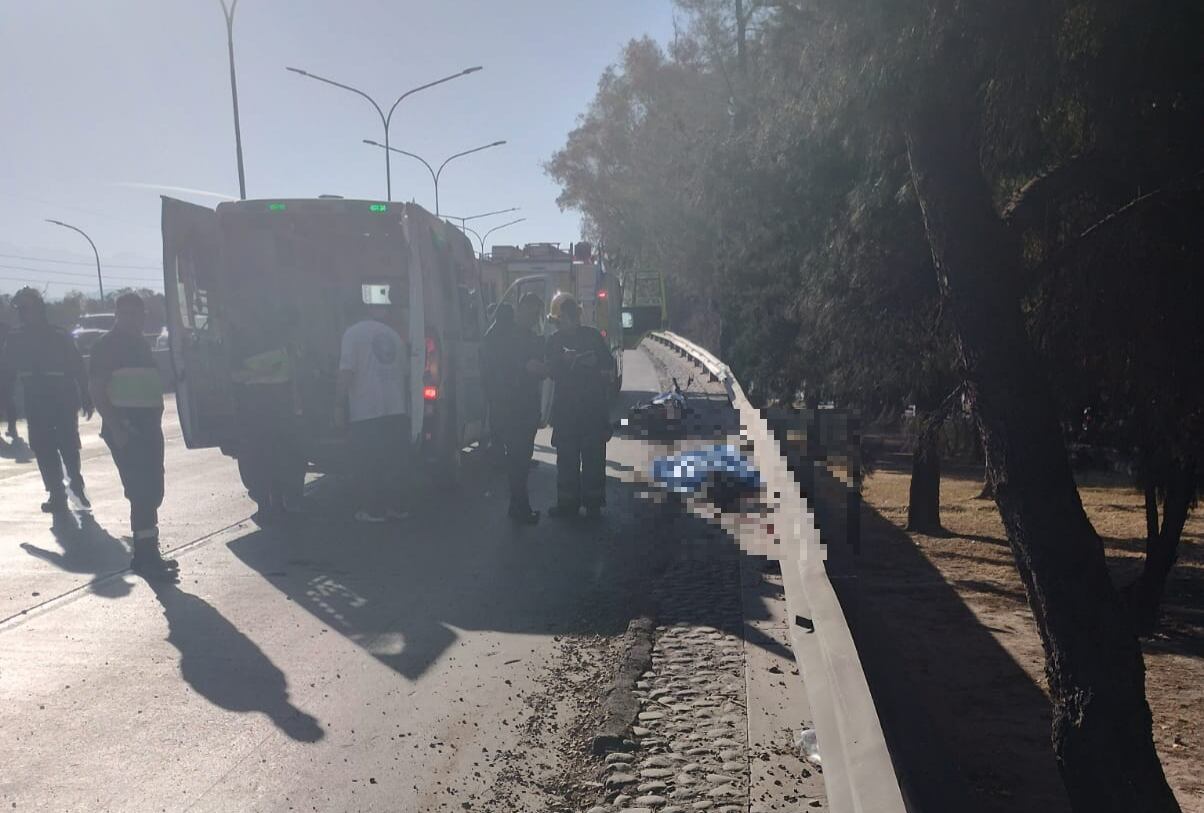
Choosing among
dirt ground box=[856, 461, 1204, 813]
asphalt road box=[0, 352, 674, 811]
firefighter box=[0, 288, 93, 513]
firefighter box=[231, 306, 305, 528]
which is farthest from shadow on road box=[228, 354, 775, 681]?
firefighter box=[0, 288, 93, 513]

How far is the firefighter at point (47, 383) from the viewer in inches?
427

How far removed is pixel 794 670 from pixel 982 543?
6.61 metres

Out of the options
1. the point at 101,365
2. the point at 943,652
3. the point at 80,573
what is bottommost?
the point at 943,652

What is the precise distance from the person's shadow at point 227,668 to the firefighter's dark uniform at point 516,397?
3241 millimetres

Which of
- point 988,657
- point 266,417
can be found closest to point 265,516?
point 266,417

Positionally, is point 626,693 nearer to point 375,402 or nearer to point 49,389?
point 375,402

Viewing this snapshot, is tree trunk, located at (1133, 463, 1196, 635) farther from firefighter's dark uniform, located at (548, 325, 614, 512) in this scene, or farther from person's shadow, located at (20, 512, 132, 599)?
person's shadow, located at (20, 512, 132, 599)

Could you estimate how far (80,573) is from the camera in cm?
833

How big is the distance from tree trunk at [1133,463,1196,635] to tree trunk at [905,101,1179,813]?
3.50 meters

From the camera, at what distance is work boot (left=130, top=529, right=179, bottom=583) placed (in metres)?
8.19

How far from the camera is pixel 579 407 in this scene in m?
10.2

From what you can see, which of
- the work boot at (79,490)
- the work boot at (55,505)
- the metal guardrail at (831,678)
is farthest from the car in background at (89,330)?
the metal guardrail at (831,678)

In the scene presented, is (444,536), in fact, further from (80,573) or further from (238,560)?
(80,573)

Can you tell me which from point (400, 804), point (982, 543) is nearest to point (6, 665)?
point (400, 804)
